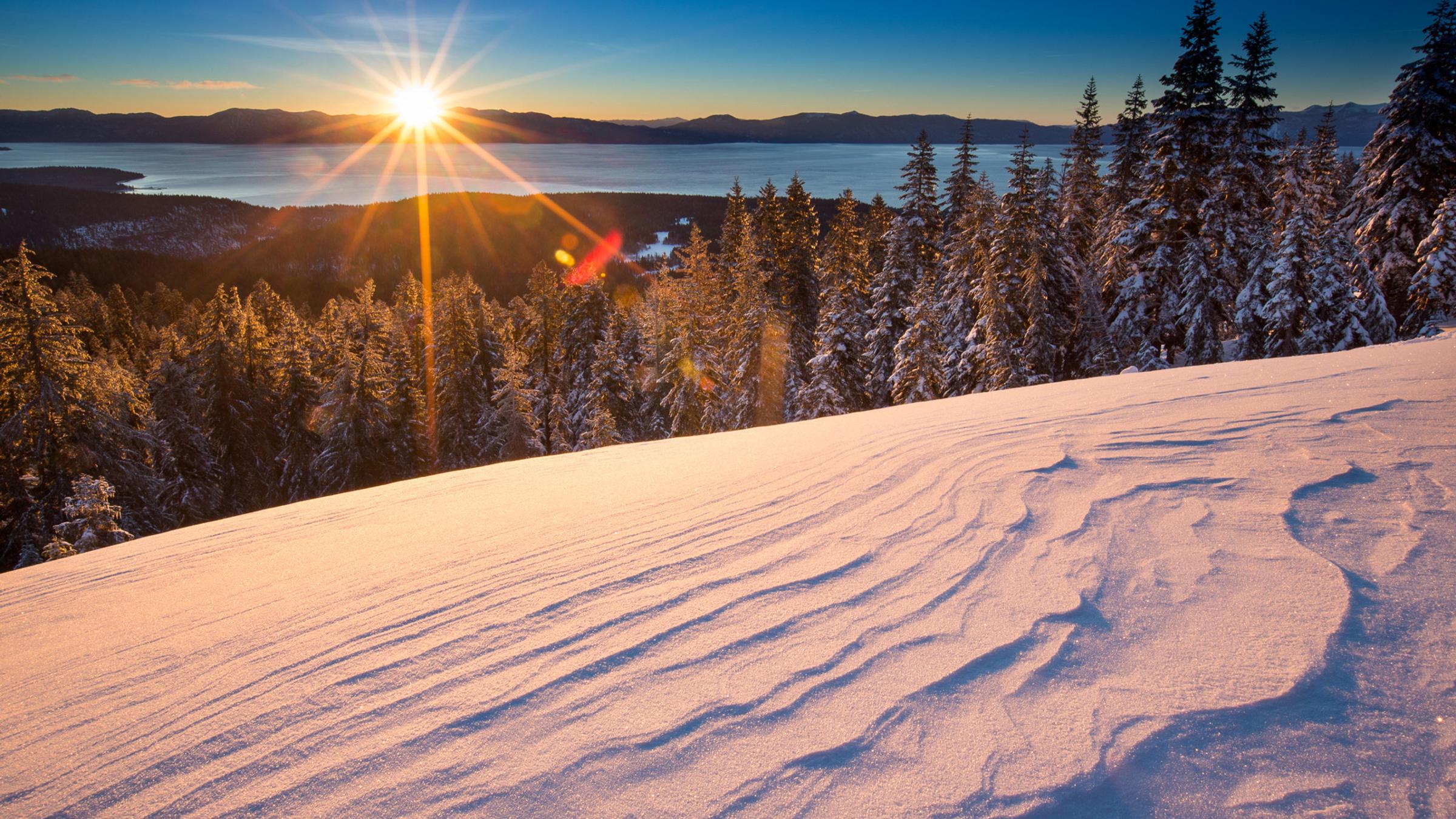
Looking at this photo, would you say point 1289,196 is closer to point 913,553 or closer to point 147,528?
point 913,553

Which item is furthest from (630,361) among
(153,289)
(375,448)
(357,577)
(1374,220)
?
(153,289)

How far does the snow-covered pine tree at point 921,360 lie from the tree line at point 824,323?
4.3 inches

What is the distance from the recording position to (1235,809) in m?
1.50

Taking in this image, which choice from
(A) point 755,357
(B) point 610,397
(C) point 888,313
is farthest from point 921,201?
(B) point 610,397

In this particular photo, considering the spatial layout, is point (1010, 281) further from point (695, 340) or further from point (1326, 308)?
point (695, 340)

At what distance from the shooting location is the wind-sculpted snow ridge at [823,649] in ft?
5.46

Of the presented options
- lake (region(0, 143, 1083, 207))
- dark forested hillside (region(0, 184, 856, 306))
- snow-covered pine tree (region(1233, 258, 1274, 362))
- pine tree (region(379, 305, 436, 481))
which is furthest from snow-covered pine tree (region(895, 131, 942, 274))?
lake (region(0, 143, 1083, 207))

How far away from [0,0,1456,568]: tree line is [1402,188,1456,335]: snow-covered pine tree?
2.0 inches

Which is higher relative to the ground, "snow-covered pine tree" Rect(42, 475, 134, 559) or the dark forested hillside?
the dark forested hillside

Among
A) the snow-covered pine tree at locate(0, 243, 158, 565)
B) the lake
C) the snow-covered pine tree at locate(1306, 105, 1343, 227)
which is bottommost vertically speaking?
the snow-covered pine tree at locate(0, 243, 158, 565)

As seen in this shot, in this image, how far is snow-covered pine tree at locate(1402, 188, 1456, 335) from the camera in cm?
1680

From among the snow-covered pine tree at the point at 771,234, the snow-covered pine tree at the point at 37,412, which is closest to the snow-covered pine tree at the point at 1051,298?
the snow-covered pine tree at the point at 771,234

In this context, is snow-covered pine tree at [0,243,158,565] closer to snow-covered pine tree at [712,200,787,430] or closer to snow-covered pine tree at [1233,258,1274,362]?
snow-covered pine tree at [712,200,787,430]

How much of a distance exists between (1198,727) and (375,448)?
3126 centimetres
